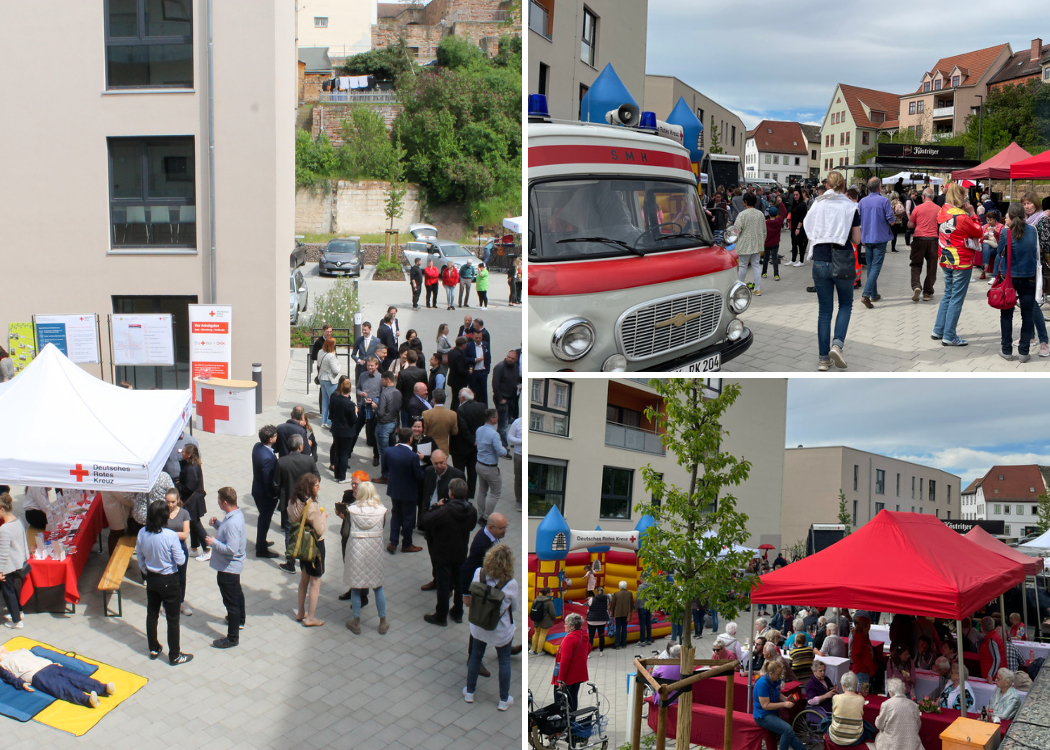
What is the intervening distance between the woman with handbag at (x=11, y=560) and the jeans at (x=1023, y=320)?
10.1 meters

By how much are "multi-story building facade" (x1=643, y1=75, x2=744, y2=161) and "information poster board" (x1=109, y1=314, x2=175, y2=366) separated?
10599mm

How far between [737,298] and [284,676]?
5416mm

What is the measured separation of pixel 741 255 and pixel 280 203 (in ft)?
34.7

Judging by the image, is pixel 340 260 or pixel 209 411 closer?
pixel 209 411

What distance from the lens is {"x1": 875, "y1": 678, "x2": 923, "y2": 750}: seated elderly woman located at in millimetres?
6828

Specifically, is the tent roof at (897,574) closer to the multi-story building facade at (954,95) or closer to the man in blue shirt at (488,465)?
the man in blue shirt at (488,465)

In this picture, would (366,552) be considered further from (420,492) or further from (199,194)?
(199,194)

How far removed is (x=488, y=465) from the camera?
1052cm

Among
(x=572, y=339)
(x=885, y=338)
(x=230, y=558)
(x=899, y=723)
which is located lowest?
(x=899, y=723)

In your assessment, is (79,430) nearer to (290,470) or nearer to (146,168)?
(290,470)

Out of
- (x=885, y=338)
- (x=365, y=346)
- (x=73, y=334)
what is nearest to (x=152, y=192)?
(x=73, y=334)

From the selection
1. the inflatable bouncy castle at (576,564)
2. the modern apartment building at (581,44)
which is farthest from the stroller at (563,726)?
the modern apartment building at (581,44)

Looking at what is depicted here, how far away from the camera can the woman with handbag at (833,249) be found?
7633 millimetres

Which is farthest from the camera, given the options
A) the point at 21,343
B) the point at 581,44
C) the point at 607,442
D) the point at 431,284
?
the point at 431,284
